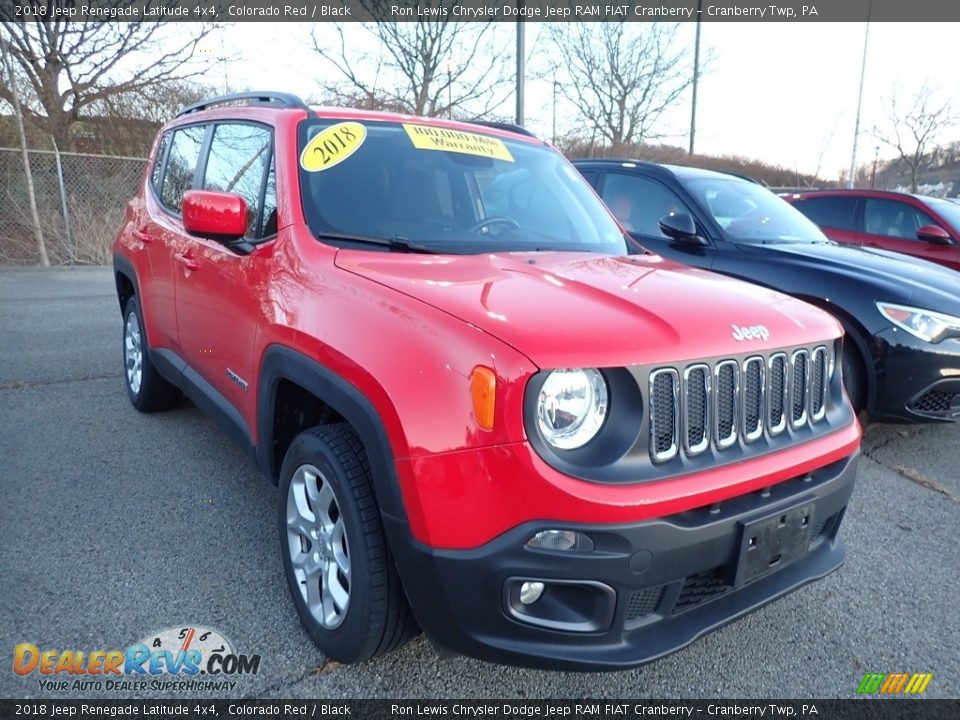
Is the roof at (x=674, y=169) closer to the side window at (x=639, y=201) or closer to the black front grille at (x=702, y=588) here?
the side window at (x=639, y=201)

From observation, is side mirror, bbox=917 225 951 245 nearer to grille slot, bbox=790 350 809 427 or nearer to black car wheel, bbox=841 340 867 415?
black car wheel, bbox=841 340 867 415

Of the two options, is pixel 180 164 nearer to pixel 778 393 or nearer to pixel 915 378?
pixel 778 393

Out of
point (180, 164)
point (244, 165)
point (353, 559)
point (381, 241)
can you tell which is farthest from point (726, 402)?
point (180, 164)

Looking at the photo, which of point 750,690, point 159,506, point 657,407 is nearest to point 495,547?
point 657,407

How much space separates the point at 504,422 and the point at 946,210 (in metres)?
7.31

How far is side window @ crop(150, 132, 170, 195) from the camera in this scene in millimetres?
4166

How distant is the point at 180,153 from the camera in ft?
12.8

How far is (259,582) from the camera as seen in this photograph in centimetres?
260

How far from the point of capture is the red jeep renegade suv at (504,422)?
1.65m

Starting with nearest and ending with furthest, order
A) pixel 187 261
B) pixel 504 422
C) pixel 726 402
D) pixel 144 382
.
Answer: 1. pixel 504 422
2. pixel 726 402
3. pixel 187 261
4. pixel 144 382

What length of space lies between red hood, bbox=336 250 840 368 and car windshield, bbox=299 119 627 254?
227 mm

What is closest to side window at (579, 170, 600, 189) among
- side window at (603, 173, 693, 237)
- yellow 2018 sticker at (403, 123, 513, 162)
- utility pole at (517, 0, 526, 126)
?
side window at (603, 173, 693, 237)

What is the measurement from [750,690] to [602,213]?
220 cm

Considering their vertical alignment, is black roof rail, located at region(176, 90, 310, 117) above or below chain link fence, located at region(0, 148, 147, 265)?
above
